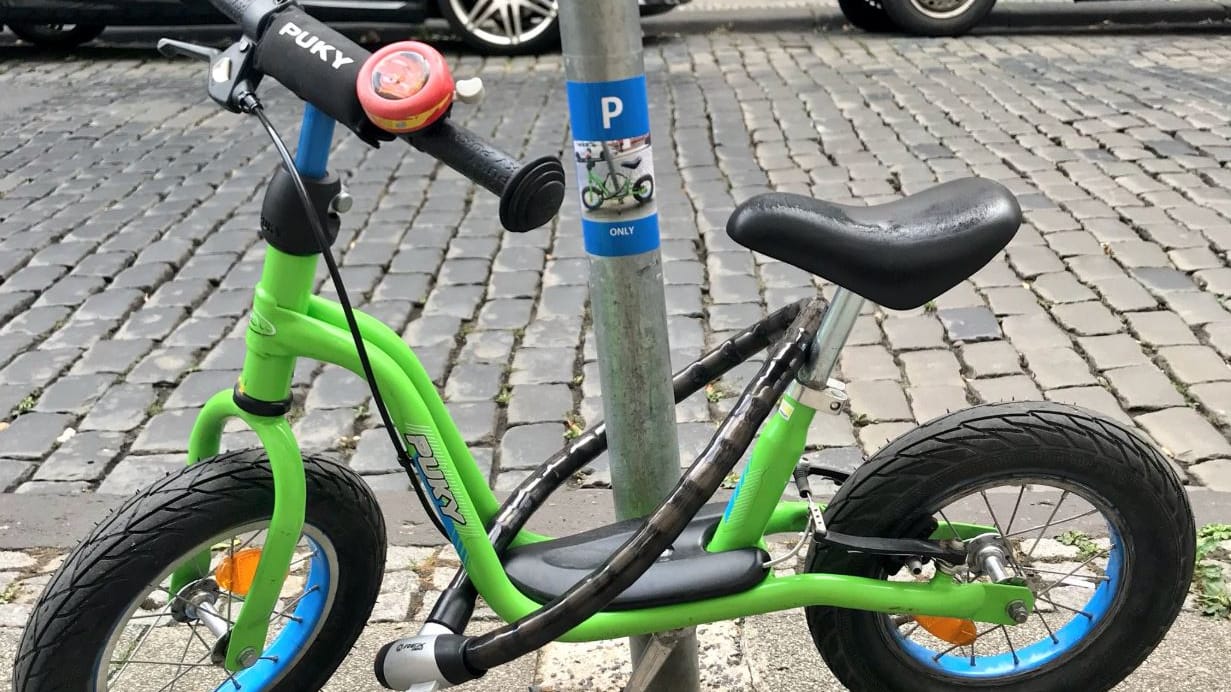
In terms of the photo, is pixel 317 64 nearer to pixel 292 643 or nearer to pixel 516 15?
pixel 292 643

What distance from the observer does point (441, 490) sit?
2.15 metres

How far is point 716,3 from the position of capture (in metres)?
11.2

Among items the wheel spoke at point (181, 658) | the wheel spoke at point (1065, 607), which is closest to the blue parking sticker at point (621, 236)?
the wheel spoke at point (1065, 607)

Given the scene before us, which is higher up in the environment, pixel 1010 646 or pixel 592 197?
pixel 592 197

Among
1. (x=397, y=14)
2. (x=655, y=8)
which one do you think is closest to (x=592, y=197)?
(x=655, y=8)

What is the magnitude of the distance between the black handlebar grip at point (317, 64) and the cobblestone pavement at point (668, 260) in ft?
5.96

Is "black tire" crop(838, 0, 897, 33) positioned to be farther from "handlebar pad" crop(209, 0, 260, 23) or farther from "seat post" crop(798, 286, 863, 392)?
"handlebar pad" crop(209, 0, 260, 23)

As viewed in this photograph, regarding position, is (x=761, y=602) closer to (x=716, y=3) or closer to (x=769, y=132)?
(x=769, y=132)

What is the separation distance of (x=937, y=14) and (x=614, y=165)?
310 inches

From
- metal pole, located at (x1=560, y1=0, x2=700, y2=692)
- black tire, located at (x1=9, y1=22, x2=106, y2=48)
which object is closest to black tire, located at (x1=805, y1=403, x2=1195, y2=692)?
metal pole, located at (x1=560, y1=0, x2=700, y2=692)

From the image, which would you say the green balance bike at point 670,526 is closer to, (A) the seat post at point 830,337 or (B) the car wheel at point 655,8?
(A) the seat post at point 830,337

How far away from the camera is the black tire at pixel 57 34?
371 inches

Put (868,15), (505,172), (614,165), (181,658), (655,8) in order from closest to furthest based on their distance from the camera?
(505,172)
(614,165)
(181,658)
(655,8)
(868,15)

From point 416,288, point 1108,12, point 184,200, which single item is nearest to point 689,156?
point 416,288
